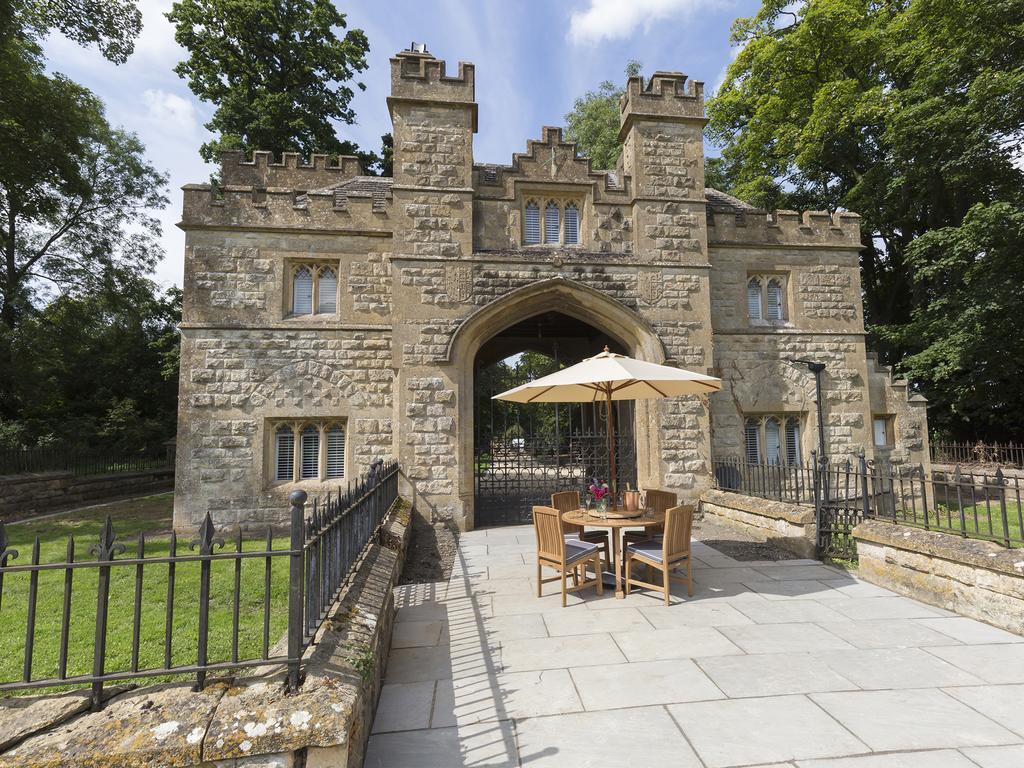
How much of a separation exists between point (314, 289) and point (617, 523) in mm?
8036

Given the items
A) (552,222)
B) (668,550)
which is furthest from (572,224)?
(668,550)

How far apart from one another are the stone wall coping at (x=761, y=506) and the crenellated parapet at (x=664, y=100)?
25.7 ft

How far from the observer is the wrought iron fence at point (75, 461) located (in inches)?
Result: 490

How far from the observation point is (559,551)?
5336 mm

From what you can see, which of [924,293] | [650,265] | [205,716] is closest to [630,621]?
[205,716]

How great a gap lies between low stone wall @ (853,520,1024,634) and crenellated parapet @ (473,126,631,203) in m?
7.69

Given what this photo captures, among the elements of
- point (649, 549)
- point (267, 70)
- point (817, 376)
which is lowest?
point (649, 549)

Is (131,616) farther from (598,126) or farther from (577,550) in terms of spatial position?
(598,126)

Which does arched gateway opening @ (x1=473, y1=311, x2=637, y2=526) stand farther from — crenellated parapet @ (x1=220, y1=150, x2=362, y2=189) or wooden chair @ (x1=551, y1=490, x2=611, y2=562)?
crenellated parapet @ (x1=220, y1=150, x2=362, y2=189)

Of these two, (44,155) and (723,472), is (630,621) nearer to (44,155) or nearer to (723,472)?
(723,472)

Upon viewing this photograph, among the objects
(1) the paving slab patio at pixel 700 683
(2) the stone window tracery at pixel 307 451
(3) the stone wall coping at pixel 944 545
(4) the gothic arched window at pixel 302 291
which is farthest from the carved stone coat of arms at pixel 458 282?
(3) the stone wall coping at pixel 944 545

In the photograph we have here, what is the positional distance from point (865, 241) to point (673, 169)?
1572 centimetres

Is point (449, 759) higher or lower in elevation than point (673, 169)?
lower

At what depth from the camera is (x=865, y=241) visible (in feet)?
70.1
